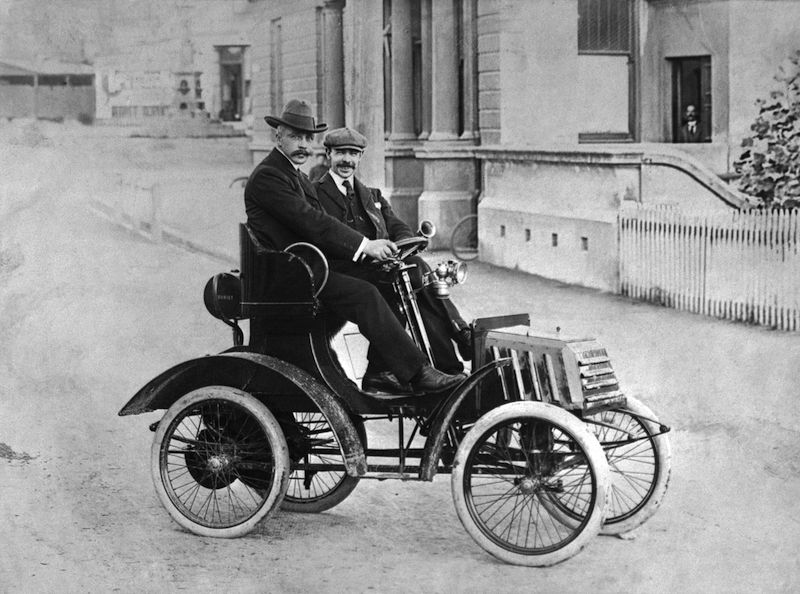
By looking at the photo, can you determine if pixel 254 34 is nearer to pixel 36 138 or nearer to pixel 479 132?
pixel 479 132

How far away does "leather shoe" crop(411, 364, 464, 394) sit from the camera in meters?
6.11

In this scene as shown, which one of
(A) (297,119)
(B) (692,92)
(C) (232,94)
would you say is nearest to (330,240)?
(A) (297,119)

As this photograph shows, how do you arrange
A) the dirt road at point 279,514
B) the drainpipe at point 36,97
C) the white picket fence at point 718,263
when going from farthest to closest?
1. the white picket fence at point 718,263
2. the drainpipe at point 36,97
3. the dirt road at point 279,514

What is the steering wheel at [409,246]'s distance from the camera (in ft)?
20.3

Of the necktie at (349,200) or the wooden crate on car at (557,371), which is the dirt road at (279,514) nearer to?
the wooden crate on car at (557,371)

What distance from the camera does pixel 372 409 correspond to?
20.2 feet

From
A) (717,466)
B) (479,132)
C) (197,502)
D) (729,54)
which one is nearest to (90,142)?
(197,502)

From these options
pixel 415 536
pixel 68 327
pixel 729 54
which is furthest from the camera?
pixel 729 54

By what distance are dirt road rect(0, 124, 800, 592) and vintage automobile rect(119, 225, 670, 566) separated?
0.22 m

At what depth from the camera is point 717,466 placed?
26.0 ft

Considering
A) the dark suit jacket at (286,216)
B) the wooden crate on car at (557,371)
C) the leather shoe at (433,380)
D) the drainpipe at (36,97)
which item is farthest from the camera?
the drainpipe at (36,97)

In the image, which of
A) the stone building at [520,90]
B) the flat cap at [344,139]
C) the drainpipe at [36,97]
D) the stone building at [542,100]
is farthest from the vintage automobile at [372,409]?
the stone building at [542,100]

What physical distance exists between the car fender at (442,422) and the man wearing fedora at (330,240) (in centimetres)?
19

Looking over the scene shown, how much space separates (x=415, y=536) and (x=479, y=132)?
14.8 meters
